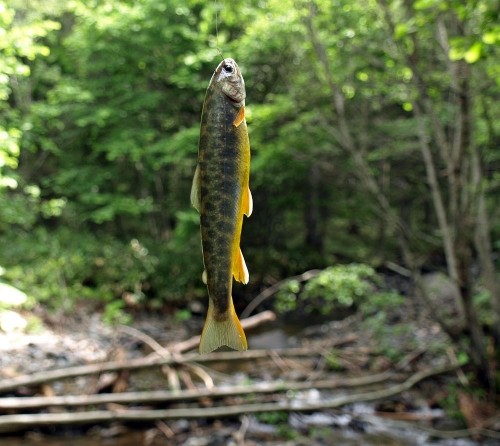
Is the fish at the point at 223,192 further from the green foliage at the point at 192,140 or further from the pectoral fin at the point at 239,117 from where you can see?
the green foliage at the point at 192,140

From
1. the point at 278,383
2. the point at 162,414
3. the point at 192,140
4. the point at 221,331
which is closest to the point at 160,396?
the point at 162,414

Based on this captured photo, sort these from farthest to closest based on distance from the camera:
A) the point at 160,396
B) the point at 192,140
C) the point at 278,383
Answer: the point at 192,140, the point at 278,383, the point at 160,396

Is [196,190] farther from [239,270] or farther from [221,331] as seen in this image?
[221,331]

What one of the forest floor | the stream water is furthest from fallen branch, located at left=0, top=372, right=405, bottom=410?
the stream water

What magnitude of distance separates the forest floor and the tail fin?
565 cm

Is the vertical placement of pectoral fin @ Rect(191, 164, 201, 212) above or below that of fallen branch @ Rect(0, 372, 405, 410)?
above

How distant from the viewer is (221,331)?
1.44 m

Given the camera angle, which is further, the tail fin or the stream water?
the stream water

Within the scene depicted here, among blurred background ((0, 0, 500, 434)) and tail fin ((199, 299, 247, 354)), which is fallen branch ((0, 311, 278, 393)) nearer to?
blurred background ((0, 0, 500, 434))

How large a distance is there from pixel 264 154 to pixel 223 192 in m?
11.1

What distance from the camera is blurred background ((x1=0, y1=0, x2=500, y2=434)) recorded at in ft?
24.8

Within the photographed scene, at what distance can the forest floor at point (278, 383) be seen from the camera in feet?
22.9

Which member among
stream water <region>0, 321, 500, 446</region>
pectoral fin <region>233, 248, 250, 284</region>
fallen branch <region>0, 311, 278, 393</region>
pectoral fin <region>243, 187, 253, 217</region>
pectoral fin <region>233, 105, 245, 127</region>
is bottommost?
stream water <region>0, 321, 500, 446</region>

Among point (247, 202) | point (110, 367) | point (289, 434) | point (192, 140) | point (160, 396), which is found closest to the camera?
point (247, 202)
